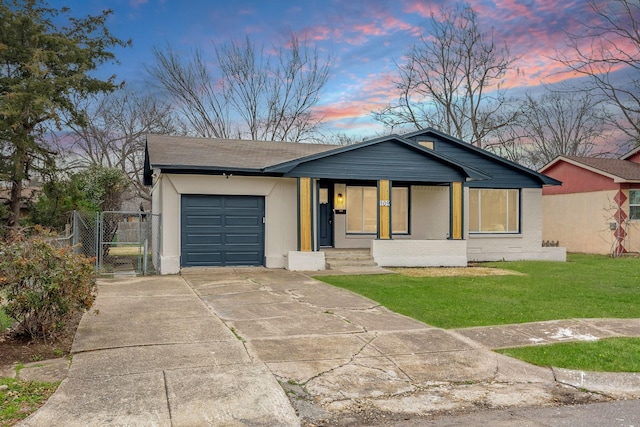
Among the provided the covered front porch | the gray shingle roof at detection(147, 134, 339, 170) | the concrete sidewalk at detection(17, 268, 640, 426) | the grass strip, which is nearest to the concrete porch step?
the covered front porch

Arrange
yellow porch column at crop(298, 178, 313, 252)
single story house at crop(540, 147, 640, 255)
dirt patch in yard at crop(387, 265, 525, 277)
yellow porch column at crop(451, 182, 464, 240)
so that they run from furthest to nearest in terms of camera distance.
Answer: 1. single story house at crop(540, 147, 640, 255)
2. yellow porch column at crop(451, 182, 464, 240)
3. yellow porch column at crop(298, 178, 313, 252)
4. dirt patch in yard at crop(387, 265, 525, 277)

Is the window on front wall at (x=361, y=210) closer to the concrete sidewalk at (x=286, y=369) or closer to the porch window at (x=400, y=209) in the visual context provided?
the porch window at (x=400, y=209)

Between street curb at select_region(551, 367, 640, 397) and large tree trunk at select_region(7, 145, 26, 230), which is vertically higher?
large tree trunk at select_region(7, 145, 26, 230)

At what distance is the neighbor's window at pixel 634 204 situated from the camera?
21.2 meters

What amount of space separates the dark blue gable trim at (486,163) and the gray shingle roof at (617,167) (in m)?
4.23

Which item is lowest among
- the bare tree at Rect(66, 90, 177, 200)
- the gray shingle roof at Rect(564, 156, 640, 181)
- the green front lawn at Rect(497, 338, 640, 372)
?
the green front lawn at Rect(497, 338, 640, 372)

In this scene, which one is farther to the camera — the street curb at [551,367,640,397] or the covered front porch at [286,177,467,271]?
the covered front porch at [286,177,467,271]

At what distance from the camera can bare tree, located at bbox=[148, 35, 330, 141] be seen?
33.8 m

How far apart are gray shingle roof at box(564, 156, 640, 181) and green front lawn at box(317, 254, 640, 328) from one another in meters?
7.04

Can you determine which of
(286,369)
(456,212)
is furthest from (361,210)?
(286,369)

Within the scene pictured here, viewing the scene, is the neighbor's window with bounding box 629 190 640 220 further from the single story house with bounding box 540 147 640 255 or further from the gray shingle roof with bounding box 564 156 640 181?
the gray shingle roof with bounding box 564 156 640 181

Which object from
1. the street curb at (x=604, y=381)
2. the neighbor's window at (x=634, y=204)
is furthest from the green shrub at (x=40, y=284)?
the neighbor's window at (x=634, y=204)

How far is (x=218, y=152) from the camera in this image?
1619 cm

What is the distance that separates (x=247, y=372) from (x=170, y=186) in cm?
1017
